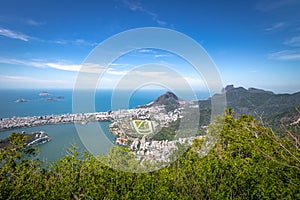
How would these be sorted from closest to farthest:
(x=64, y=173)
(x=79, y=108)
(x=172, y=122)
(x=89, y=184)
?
(x=89, y=184)
(x=79, y=108)
(x=64, y=173)
(x=172, y=122)

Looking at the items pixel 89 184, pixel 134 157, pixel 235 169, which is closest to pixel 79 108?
pixel 89 184

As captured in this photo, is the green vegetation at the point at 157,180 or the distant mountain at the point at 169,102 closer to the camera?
the green vegetation at the point at 157,180

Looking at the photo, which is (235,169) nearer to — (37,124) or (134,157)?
(134,157)

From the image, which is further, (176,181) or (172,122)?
(172,122)

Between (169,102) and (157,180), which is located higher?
(169,102)

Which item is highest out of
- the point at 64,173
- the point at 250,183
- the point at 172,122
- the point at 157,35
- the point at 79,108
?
the point at 157,35

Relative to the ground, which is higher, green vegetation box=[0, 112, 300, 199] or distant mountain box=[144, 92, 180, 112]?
distant mountain box=[144, 92, 180, 112]

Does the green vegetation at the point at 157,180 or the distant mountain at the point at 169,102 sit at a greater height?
the distant mountain at the point at 169,102

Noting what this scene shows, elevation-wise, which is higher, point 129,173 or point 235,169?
point 235,169

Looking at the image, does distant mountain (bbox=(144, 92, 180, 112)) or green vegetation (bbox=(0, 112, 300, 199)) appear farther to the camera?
distant mountain (bbox=(144, 92, 180, 112))

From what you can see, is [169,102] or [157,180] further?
[169,102]

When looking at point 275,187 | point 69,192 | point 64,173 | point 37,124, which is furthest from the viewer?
point 37,124
